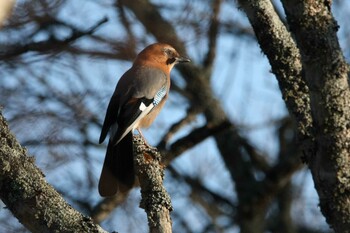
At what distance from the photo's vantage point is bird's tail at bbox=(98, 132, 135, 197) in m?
4.87

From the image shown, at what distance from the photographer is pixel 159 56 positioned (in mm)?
7426

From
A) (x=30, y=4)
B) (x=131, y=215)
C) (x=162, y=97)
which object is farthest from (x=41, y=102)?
(x=30, y=4)

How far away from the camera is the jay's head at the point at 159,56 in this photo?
7145mm

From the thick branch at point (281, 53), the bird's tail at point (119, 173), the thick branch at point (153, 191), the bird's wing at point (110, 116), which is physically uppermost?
the bird's wing at point (110, 116)

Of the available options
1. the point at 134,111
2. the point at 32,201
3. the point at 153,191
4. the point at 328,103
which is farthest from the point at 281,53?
the point at 134,111

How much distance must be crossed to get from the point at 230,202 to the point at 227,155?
0.64 metres

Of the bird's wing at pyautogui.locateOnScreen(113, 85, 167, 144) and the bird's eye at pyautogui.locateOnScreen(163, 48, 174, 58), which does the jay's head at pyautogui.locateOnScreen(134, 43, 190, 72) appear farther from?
the bird's wing at pyautogui.locateOnScreen(113, 85, 167, 144)

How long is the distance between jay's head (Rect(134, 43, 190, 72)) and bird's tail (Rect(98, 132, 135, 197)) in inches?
74.1

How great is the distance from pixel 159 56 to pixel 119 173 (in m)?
2.66

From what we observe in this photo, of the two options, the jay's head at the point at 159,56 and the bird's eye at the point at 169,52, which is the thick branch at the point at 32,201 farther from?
the bird's eye at the point at 169,52

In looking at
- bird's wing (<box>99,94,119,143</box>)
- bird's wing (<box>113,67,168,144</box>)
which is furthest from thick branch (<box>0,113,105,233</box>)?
bird's wing (<box>99,94,119,143</box>)

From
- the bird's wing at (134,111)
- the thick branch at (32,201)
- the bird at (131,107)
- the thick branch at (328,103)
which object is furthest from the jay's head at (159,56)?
the thick branch at (32,201)

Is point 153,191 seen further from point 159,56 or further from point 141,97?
point 159,56

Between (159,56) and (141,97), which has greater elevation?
(159,56)
